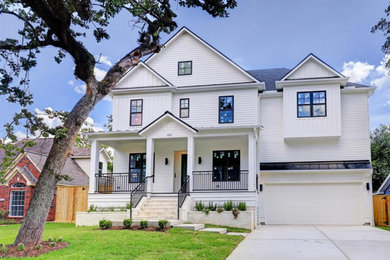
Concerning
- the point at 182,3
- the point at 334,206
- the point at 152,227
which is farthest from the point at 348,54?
the point at 152,227

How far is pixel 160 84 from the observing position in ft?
61.7

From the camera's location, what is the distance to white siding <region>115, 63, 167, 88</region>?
18.9 m

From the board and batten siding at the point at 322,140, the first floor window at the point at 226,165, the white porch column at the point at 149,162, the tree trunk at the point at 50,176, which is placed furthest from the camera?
the board and batten siding at the point at 322,140

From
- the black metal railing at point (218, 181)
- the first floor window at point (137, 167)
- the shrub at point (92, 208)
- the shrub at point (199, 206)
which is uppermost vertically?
the first floor window at point (137, 167)

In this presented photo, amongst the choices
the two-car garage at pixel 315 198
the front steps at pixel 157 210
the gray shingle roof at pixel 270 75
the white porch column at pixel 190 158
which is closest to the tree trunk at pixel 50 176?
the front steps at pixel 157 210

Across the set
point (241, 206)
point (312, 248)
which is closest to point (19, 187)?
point (241, 206)

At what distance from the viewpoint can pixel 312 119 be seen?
1800 centimetres

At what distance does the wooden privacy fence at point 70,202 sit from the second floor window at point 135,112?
403 centimetres

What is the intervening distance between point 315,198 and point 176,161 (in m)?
6.92

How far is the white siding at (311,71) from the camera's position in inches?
717

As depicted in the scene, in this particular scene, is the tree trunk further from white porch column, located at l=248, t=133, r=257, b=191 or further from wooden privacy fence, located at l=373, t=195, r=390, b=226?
wooden privacy fence, located at l=373, t=195, r=390, b=226

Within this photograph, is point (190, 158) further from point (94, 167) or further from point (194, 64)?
point (194, 64)

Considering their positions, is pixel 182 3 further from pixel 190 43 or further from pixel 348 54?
pixel 348 54

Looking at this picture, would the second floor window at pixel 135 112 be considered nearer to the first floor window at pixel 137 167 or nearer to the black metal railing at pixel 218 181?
the first floor window at pixel 137 167
